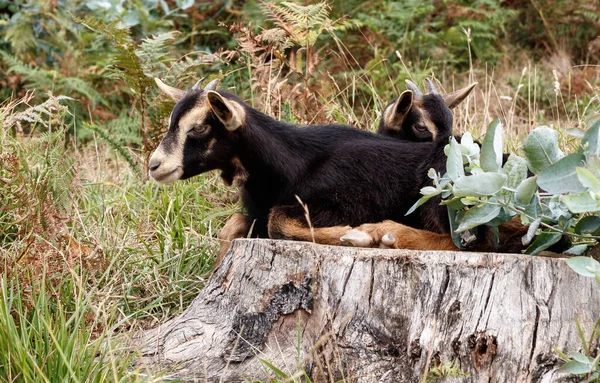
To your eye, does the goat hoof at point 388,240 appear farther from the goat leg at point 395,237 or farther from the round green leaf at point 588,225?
the round green leaf at point 588,225

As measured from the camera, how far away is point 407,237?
4.54 m

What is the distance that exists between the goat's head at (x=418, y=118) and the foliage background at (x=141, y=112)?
122 centimetres

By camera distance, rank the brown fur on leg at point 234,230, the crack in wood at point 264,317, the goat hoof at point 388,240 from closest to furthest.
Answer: the crack in wood at point 264,317 → the goat hoof at point 388,240 → the brown fur on leg at point 234,230

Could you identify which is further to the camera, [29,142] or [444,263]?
[29,142]

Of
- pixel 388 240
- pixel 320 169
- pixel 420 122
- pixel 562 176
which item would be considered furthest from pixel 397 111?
pixel 562 176

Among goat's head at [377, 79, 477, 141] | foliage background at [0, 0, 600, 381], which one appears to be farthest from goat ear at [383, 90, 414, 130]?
foliage background at [0, 0, 600, 381]

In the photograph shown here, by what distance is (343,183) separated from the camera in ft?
16.1

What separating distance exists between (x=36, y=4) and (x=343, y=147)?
7.21 m

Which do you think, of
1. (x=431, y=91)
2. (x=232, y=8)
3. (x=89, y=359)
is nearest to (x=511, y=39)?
(x=232, y=8)

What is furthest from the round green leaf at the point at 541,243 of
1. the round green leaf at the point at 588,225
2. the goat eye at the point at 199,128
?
the goat eye at the point at 199,128

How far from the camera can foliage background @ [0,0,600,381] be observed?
15.1ft

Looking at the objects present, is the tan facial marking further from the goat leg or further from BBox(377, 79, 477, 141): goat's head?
BBox(377, 79, 477, 141): goat's head

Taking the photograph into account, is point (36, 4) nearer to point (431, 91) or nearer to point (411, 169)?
point (431, 91)

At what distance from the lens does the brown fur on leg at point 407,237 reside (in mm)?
4508
